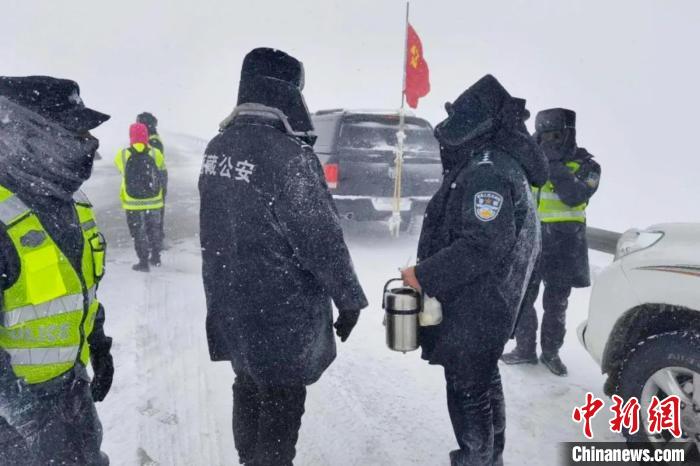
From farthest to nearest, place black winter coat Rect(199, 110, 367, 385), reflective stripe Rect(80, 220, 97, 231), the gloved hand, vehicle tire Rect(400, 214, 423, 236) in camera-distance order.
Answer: vehicle tire Rect(400, 214, 423, 236) → the gloved hand → black winter coat Rect(199, 110, 367, 385) → reflective stripe Rect(80, 220, 97, 231)

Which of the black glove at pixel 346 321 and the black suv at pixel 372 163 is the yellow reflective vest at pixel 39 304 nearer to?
the black glove at pixel 346 321

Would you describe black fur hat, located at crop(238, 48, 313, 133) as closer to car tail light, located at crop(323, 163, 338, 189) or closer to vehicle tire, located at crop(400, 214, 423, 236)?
car tail light, located at crop(323, 163, 338, 189)

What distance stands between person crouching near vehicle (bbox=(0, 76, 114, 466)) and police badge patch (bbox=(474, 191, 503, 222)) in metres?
1.65

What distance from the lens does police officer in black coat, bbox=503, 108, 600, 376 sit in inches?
167

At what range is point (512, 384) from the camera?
4215 mm

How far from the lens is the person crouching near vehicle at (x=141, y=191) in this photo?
709 centimetres

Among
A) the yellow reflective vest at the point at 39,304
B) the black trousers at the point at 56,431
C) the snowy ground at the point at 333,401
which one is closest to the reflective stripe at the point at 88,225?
the yellow reflective vest at the point at 39,304

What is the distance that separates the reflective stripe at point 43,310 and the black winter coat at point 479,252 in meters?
1.52

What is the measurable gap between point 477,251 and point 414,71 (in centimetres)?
790

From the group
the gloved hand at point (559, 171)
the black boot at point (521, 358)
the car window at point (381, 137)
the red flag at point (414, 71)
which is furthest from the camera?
the red flag at point (414, 71)

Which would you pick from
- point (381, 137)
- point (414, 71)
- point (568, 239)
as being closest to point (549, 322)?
point (568, 239)

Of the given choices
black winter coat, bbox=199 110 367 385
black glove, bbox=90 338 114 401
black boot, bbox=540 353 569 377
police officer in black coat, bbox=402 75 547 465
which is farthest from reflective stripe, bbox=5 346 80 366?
black boot, bbox=540 353 569 377

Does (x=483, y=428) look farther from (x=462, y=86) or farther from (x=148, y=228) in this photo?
(x=462, y=86)

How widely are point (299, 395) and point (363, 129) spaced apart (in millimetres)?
6836
